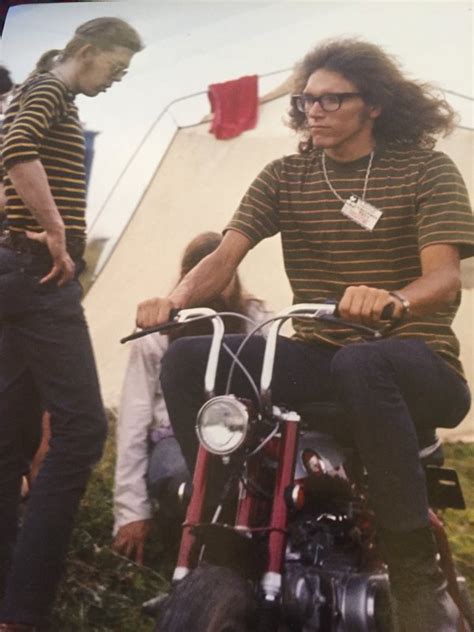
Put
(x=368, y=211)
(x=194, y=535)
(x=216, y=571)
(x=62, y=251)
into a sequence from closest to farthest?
(x=216, y=571) < (x=194, y=535) < (x=368, y=211) < (x=62, y=251)

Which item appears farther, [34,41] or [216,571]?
[34,41]

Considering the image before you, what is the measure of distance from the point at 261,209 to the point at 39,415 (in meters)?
0.87

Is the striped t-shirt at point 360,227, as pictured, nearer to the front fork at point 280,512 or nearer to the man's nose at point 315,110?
the man's nose at point 315,110

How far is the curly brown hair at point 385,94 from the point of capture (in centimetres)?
214

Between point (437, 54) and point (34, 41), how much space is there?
1.23 meters

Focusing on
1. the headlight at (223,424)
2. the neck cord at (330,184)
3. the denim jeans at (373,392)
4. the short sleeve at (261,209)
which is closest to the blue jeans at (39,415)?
the denim jeans at (373,392)

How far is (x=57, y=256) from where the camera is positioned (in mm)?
2414

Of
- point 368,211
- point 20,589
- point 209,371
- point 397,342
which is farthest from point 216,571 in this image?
point 368,211

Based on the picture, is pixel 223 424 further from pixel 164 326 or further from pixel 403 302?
pixel 403 302

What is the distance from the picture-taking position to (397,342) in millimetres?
1959

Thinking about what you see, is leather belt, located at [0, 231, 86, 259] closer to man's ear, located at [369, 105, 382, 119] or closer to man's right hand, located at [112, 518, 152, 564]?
man's right hand, located at [112, 518, 152, 564]

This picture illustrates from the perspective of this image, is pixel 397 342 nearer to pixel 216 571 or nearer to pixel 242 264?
pixel 242 264

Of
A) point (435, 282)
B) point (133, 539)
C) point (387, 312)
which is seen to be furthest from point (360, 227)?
point (133, 539)

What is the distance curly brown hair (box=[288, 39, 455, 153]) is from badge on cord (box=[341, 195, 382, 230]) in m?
0.17
